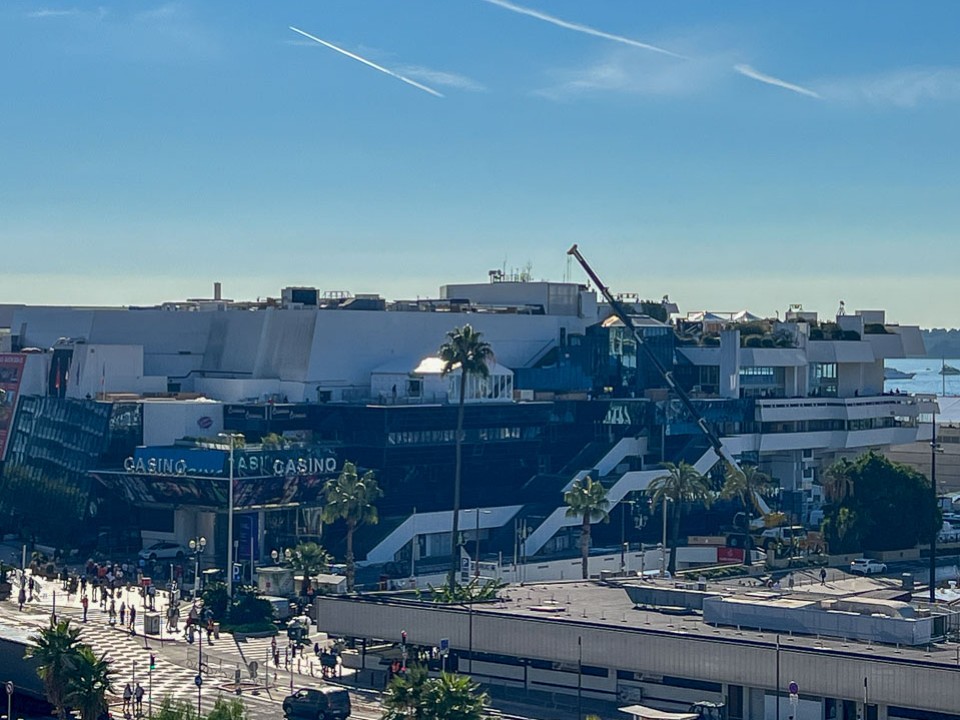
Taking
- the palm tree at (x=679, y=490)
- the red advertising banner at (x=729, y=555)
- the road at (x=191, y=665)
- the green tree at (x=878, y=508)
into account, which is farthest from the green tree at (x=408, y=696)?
the red advertising banner at (x=729, y=555)

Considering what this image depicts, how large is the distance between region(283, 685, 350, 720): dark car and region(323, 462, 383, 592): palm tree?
143ft

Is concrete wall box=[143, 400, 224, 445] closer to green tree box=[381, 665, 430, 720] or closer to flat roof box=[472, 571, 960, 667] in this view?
flat roof box=[472, 571, 960, 667]

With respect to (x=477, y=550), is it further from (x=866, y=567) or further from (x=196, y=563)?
(x=866, y=567)

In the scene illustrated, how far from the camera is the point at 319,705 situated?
76.8 meters

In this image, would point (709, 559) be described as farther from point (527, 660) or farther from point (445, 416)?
point (527, 660)

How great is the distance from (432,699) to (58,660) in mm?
16350

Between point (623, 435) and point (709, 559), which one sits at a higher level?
point (623, 435)

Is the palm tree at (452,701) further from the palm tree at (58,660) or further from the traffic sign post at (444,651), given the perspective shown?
the traffic sign post at (444,651)

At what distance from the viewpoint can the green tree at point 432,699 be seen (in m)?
64.6

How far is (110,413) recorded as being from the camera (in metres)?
137

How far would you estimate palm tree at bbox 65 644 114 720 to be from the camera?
71188 mm

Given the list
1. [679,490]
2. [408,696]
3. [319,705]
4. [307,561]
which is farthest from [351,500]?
[408,696]

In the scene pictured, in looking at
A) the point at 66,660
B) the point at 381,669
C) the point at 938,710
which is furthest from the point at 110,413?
the point at 938,710

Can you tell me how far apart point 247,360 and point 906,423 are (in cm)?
6965
